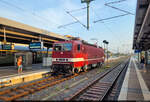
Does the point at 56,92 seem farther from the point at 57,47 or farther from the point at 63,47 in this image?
the point at 57,47

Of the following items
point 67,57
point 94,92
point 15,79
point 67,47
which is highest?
point 67,47

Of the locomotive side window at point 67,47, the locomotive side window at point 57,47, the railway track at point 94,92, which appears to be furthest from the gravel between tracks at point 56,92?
the locomotive side window at point 57,47

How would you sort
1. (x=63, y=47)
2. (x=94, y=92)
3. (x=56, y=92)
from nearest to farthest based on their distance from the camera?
(x=56, y=92) < (x=94, y=92) < (x=63, y=47)

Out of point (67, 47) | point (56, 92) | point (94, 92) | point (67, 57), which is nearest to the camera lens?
point (56, 92)

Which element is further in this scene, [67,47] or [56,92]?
[67,47]

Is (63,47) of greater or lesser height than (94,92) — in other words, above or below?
above

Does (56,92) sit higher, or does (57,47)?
(57,47)

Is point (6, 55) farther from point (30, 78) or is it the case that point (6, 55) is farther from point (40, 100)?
point (40, 100)

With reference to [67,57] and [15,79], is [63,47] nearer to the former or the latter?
[67,57]

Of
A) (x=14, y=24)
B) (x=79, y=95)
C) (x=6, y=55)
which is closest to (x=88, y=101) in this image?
(x=79, y=95)

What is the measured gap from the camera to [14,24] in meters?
12.1

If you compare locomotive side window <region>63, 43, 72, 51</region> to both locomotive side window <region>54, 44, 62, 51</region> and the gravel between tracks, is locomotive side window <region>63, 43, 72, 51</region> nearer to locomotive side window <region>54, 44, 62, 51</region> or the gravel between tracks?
locomotive side window <region>54, 44, 62, 51</region>

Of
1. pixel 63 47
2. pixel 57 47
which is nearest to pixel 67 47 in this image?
pixel 63 47

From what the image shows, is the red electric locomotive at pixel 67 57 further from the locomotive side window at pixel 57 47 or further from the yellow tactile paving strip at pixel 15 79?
the yellow tactile paving strip at pixel 15 79
